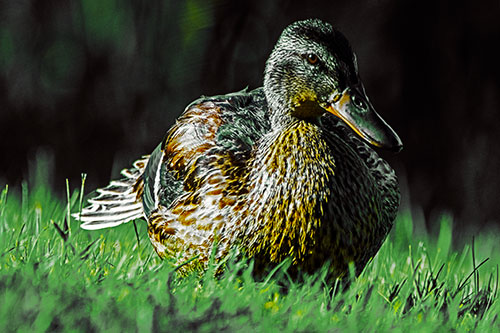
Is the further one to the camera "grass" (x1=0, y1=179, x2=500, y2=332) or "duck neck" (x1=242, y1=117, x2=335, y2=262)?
"duck neck" (x1=242, y1=117, x2=335, y2=262)

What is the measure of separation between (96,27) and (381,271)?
2.27 m

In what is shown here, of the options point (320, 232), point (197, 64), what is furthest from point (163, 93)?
point (320, 232)

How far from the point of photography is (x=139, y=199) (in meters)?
4.36

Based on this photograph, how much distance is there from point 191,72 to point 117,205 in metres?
1.05

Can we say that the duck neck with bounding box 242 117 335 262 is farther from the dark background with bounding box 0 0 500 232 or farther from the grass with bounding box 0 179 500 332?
the dark background with bounding box 0 0 500 232

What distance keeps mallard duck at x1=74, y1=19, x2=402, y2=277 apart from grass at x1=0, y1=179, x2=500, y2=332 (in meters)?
0.12

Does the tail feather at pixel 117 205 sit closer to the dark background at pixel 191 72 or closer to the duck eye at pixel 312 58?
the dark background at pixel 191 72

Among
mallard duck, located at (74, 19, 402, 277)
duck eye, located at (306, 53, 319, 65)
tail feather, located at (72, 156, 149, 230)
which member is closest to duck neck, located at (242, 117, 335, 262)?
mallard duck, located at (74, 19, 402, 277)

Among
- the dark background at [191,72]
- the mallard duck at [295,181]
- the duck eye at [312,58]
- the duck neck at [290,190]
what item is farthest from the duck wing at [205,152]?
the dark background at [191,72]

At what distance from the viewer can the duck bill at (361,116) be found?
3275mm

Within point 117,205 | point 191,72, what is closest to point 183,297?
point 117,205

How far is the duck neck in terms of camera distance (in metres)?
3.28

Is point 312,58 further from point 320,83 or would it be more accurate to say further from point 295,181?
point 295,181

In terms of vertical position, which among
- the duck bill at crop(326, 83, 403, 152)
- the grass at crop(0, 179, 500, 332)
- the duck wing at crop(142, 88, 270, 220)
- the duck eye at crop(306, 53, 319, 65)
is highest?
the duck eye at crop(306, 53, 319, 65)
